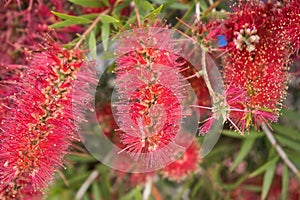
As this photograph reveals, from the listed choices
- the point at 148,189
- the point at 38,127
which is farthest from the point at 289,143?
the point at 38,127

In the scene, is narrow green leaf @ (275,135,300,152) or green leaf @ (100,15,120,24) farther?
narrow green leaf @ (275,135,300,152)

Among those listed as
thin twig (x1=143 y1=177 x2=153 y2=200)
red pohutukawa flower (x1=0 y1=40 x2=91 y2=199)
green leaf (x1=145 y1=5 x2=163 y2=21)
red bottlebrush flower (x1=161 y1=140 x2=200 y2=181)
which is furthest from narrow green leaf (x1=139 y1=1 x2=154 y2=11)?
thin twig (x1=143 y1=177 x2=153 y2=200)

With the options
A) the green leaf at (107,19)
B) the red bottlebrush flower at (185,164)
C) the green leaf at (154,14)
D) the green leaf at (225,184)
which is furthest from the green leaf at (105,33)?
the green leaf at (225,184)

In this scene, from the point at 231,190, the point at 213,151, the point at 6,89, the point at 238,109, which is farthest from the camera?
the point at 231,190

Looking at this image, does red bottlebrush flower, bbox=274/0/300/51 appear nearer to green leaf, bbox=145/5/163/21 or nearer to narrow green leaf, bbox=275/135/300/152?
green leaf, bbox=145/5/163/21

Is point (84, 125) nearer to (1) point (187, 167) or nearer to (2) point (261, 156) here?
(1) point (187, 167)

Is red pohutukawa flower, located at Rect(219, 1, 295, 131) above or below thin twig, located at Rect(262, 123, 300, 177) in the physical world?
above

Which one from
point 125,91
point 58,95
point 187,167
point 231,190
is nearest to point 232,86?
point 125,91
